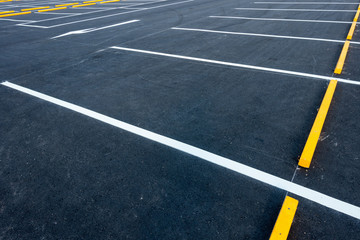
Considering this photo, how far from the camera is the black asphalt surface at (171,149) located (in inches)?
97.5

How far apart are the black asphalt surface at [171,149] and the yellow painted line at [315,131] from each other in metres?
0.09

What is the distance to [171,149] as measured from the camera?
3406 millimetres

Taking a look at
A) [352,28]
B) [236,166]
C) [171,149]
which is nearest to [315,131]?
[236,166]

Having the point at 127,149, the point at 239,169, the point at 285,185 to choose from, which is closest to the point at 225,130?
the point at 239,169

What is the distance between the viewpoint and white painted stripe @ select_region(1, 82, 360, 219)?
2.54 metres

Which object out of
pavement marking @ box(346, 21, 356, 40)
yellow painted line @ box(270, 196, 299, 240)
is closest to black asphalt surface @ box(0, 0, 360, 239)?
yellow painted line @ box(270, 196, 299, 240)

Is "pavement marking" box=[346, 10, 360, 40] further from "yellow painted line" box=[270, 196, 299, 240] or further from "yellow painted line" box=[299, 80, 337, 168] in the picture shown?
"yellow painted line" box=[270, 196, 299, 240]

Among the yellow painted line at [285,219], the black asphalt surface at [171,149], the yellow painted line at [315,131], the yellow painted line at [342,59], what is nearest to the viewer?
the yellow painted line at [285,219]

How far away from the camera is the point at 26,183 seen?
9.82 feet

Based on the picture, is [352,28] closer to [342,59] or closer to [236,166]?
[342,59]

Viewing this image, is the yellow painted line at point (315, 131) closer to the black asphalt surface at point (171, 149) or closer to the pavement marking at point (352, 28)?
the black asphalt surface at point (171, 149)

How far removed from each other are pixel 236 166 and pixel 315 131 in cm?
134

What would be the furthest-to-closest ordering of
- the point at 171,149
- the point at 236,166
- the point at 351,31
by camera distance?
the point at 351,31, the point at 171,149, the point at 236,166

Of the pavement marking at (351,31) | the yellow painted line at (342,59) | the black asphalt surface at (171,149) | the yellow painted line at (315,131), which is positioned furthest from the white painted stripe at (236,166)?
the pavement marking at (351,31)
